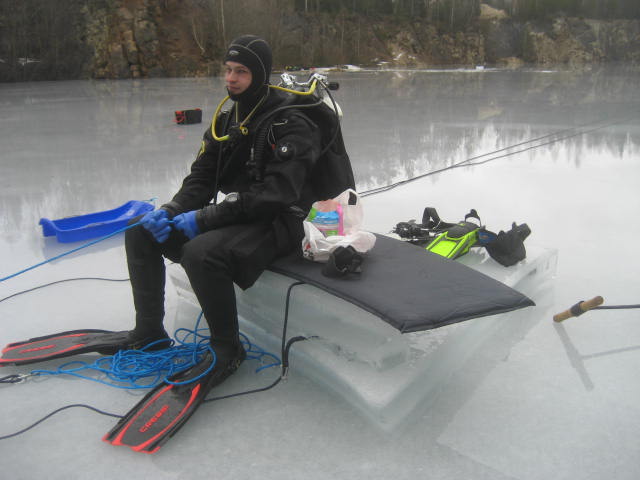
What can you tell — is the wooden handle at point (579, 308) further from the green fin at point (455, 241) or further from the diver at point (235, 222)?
the diver at point (235, 222)

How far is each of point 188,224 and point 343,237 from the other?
1.84ft

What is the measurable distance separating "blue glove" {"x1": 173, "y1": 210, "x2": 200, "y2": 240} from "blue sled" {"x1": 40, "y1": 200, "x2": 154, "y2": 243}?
4.68 feet

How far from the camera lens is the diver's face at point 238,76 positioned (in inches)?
82.2

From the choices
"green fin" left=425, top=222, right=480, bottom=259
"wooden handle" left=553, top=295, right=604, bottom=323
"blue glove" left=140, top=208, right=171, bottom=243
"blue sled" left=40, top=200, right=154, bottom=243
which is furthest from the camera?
"blue sled" left=40, top=200, right=154, bottom=243

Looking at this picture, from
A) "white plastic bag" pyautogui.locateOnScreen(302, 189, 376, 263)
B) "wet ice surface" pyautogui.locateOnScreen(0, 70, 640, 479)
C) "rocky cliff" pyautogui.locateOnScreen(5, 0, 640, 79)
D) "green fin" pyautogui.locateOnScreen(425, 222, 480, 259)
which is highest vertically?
"rocky cliff" pyautogui.locateOnScreen(5, 0, 640, 79)

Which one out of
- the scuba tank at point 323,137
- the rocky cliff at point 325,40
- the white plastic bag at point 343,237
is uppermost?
the rocky cliff at point 325,40

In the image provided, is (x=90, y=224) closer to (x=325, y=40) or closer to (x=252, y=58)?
(x=252, y=58)

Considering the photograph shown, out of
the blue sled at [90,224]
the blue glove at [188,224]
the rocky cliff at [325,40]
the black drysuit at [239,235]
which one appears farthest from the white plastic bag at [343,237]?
the rocky cliff at [325,40]

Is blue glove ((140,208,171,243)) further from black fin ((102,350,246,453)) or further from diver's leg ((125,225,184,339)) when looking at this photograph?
black fin ((102,350,246,453))

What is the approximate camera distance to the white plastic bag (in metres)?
1.93

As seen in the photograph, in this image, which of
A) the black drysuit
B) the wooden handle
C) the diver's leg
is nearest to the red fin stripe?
the black drysuit

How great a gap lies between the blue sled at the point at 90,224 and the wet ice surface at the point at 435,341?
0.09m

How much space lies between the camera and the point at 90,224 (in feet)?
10.6

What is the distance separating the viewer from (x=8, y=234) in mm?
3320
